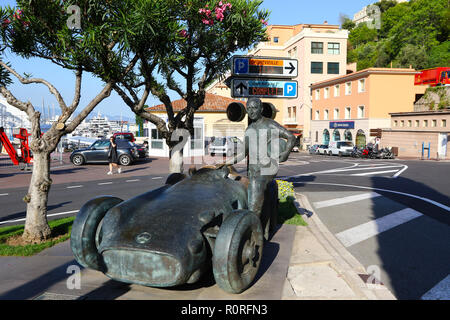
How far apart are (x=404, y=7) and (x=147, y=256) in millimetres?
76640

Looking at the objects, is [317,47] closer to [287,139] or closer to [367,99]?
[367,99]

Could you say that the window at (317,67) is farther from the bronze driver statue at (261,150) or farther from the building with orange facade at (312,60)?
the bronze driver statue at (261,150)

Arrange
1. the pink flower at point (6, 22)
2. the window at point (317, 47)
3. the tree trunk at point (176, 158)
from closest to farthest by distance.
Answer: the pink flower at point (6, 22) → the tree trunk at point (176, 158) → the window at point (317, 47)

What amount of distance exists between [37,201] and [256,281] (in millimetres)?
3998

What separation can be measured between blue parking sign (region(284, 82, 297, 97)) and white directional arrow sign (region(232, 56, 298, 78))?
0.19m

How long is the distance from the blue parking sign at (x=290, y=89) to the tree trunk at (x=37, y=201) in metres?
4.91

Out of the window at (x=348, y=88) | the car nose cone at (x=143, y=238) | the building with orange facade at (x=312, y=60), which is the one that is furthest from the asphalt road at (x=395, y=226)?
the building with orange facade at (x=312, y=60)

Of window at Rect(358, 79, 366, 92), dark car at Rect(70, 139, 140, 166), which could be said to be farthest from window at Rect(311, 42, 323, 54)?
dark car at Rect(70, 139, 140, 166)

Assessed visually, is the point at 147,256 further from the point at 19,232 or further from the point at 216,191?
the point at 19,232

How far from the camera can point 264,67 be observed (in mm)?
7367

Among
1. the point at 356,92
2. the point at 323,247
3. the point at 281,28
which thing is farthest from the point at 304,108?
the point at 323,247

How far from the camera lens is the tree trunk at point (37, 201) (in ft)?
18.8

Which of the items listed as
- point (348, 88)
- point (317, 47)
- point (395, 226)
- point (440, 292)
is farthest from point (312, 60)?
point (440, 292)

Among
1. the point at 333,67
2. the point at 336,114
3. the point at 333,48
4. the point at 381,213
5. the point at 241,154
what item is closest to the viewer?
the point at 241,154
